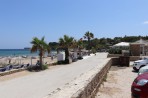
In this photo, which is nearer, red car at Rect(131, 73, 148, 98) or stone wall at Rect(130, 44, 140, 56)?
red car at Rect(131, 73, 148, 98)

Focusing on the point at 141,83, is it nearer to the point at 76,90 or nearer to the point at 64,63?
the point at 76,90

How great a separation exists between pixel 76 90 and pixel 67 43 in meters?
44.8

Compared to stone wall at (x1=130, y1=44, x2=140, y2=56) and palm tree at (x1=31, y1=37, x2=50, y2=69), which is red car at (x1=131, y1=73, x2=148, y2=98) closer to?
palm tree at (x1=31, y1=37, x2=50, y2=69)

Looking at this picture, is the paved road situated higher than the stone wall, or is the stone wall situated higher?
the stone wall

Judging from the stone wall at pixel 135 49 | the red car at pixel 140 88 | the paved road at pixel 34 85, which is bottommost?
the paved road at pixel 34 85

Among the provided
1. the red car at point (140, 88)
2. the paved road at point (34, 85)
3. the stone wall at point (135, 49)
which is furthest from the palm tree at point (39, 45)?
the red car at point (140, 88)

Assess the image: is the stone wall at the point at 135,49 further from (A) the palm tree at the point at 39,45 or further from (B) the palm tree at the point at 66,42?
(A) the palm tree at the point at 39,45

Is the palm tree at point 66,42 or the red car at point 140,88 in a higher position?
the palm tree at point 66,42

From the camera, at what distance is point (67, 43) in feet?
169

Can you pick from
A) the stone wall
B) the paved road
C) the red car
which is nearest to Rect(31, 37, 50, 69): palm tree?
the paved road

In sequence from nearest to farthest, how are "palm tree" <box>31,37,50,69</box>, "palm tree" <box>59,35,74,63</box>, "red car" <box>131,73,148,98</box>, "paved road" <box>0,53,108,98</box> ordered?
"red car" <box>131,73,148,98</box> → "paved road" <box>0,53,108,98</box> → "palm tree" <box>31,37,50,69</box> → "palm tree" <box>59,35,74,63</box>

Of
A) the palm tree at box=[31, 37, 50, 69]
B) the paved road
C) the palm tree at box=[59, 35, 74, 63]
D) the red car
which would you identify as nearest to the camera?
the red car

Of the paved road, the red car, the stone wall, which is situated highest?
the stone wall

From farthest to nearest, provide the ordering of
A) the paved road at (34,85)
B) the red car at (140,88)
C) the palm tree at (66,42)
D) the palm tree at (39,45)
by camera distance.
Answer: the palm tree at (66,42) < the palm tree at (39,45) < the paved road at (34,85) < the red car at (140,88)
